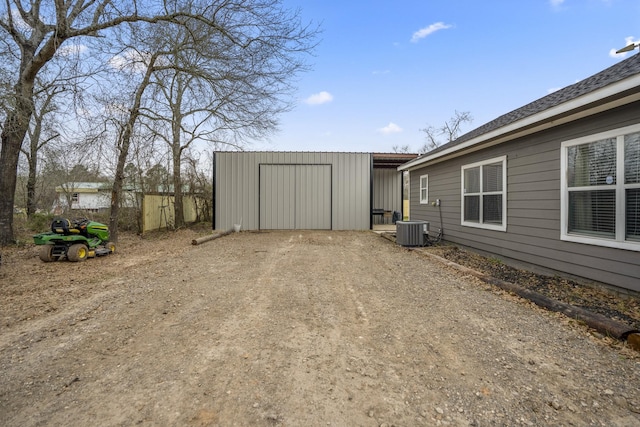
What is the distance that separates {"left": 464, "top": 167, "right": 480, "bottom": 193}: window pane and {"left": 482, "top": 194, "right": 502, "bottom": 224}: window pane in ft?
1.44

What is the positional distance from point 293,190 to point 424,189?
5.39 m

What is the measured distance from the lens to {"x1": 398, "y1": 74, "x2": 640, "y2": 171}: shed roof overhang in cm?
350

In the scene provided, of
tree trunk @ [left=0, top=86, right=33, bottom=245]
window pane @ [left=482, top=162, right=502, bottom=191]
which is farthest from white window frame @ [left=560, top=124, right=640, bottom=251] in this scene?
tree trunk @ [left=0, top=86, right=33, bottom=245]

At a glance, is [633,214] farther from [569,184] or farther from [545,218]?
[545,218]

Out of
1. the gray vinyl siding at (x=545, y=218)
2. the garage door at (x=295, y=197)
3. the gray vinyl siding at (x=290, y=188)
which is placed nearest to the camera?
the gray vinyl siding at (x=545, y=218)

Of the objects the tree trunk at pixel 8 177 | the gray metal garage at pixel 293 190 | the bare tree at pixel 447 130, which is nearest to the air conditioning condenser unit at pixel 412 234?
the gray metal garage at pixel 293 190

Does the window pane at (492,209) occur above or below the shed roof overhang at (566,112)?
below

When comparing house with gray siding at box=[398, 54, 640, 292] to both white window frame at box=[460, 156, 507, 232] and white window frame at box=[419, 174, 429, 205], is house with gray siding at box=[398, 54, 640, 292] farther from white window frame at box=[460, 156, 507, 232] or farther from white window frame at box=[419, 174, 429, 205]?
white window frame at box=[419, 174, 429, 205]

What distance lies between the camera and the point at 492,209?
655 cm

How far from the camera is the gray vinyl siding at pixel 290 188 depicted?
505 inches

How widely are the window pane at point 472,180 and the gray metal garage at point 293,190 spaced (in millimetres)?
5723

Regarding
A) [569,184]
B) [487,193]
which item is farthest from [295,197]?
[569,184]

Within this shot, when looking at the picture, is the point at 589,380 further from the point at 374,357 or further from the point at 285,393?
the point at 285,393

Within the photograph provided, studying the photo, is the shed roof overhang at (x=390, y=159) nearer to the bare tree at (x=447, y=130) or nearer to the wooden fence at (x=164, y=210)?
the wooden fence at (x=164, y=210)
